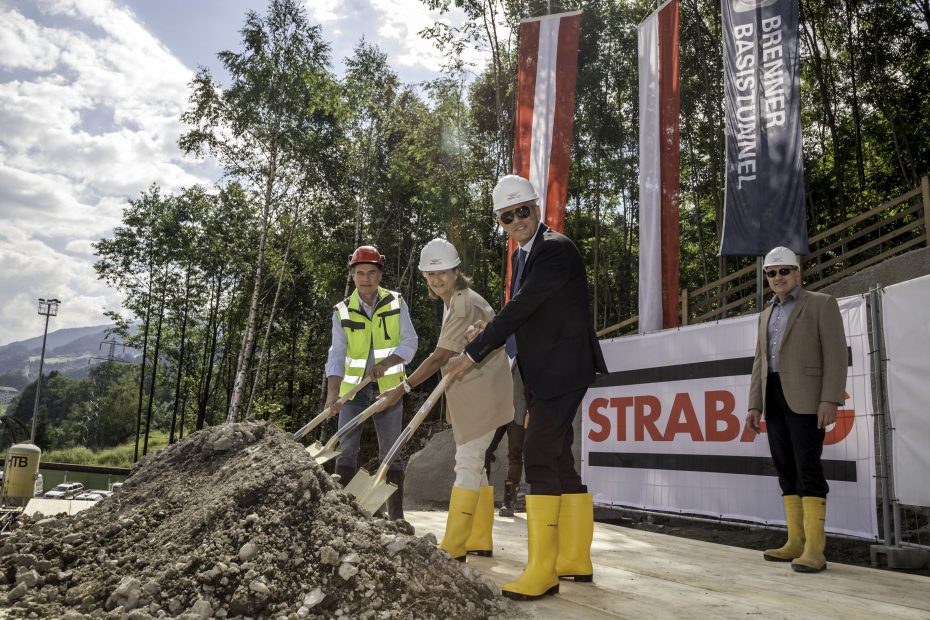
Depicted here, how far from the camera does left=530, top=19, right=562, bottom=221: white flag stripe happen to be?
1043cm

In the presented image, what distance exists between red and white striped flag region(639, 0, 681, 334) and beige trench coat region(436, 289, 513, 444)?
6.19 m

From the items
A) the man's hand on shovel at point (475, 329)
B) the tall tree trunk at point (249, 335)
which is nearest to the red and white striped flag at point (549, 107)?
the man's hand on shovel at point (475, 329)

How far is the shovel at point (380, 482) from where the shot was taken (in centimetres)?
331

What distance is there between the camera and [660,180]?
9586 mm

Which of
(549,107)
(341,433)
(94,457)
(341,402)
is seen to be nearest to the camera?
(341,433)

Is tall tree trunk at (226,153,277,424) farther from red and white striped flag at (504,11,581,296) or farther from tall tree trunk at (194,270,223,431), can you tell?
tall tree trunk at (194,270,223,431)

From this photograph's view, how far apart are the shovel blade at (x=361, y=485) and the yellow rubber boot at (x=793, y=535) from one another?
2535 millimetres

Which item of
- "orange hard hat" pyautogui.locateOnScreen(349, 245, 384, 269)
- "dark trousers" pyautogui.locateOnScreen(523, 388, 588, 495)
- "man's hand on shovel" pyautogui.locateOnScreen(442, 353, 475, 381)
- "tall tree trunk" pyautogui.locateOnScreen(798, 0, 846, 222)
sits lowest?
"dark trousers" pyautogui.locateOnScreen(523, 388, 588, 495)

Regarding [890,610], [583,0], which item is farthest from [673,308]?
[583,0]

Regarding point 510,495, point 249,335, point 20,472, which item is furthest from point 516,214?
point 249,335

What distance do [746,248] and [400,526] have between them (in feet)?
22.7

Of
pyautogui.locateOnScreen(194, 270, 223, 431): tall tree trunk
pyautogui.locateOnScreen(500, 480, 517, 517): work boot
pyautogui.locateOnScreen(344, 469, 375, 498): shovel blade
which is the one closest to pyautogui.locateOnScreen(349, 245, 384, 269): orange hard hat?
pyautogui.locateOnScreen(344, 469, 375, 498): shovel blade

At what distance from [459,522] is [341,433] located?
1.15 metres

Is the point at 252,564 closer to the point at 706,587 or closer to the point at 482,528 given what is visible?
the point at 482,528
